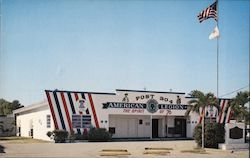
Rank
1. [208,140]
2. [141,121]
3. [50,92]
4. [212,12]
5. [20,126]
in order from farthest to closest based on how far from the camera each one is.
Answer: [20,126] → [141,121] → [50,92] → [212,12] → [208,140]

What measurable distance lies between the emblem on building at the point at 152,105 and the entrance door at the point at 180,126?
147 inches

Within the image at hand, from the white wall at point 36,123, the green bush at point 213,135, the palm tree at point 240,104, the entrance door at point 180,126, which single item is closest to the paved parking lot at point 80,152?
the green bush at point 213,135

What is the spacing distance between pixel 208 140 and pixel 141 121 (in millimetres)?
13008

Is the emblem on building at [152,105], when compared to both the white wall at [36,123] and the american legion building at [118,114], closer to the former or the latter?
the american legion building at [118,114]

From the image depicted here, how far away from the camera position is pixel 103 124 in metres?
33.2

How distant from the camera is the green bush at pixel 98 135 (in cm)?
3134

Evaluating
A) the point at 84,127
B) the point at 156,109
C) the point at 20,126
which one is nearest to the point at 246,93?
the point at 156,109

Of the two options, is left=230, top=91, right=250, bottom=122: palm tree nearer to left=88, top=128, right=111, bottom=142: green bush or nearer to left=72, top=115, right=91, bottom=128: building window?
left=88, top=128, right=111, bottom=142: green bush

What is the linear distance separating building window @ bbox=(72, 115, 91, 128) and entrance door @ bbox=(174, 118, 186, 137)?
985 centimetres

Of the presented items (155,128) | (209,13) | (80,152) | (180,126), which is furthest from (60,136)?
(209,13)

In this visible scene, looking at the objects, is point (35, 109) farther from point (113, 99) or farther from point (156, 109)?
point (156, 109)

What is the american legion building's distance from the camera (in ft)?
104

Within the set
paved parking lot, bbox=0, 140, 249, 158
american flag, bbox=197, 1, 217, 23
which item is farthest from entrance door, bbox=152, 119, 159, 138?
american flag, bbox=197, 1, 217, 23

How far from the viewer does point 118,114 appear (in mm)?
34312
